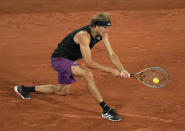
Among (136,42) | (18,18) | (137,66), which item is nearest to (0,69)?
(137,66)

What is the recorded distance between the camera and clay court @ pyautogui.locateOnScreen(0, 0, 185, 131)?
5.00 m

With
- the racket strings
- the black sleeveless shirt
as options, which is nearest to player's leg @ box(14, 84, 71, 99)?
the black sleeveless shirt

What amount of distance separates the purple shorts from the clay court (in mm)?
445

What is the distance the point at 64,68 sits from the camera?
5.23 meters

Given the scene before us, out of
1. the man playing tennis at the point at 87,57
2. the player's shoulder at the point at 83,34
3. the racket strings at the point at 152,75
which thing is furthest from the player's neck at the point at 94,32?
the racket strings at the point at 152,75

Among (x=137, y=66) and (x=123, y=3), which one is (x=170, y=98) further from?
(x=123, y=3)

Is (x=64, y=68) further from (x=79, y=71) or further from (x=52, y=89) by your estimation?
(x=52, y=89)

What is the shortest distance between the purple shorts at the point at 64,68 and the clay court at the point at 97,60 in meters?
0.45

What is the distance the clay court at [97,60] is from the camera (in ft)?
16.4

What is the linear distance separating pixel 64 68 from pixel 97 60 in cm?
267

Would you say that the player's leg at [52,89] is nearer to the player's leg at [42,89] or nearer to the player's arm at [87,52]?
the player's leg at [42,89]

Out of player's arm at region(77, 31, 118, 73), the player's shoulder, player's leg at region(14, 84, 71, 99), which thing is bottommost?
player's leg at region(14, 84, 71, 99)

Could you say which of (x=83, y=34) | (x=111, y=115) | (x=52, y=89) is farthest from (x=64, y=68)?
(x=111, y=115)

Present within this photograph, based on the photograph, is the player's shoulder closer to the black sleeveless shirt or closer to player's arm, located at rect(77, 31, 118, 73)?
player's arm, located at rect(77, 31, 118, 73)
